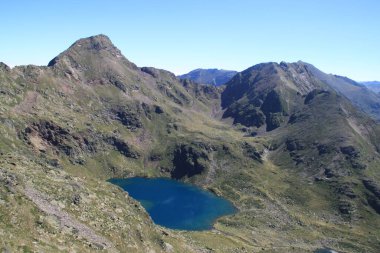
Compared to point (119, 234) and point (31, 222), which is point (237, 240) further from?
point (31, 222)

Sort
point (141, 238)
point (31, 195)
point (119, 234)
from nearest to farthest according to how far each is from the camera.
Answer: point (31, 195)
point (119, 234)
point (141, 238)

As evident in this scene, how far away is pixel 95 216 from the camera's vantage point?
104m

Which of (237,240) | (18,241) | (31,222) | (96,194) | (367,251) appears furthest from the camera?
(367,251)

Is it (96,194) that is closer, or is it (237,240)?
(96,194)


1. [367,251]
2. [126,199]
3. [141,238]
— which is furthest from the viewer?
[367,251]

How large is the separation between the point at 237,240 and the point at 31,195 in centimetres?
11381

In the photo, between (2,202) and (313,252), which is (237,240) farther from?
(2,202)

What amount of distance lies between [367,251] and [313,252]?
102 ft

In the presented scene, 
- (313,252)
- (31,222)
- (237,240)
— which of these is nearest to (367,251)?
(313,252)

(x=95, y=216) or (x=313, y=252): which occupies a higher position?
(x=95, y=216)

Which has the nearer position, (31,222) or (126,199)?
(31,222)

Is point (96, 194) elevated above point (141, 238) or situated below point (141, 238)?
above

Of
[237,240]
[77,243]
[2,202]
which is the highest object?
[2,202]

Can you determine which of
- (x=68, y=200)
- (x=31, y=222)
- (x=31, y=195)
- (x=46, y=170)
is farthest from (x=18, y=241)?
(x=46, y=170)
